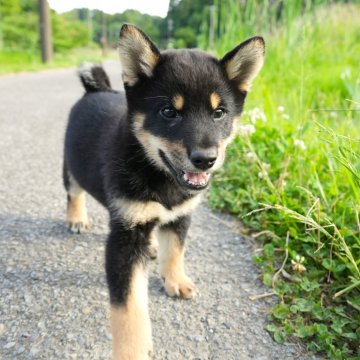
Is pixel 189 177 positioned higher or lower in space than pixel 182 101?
lower

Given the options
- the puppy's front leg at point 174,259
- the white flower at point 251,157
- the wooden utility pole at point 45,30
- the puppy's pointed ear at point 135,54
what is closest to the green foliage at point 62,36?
the wooden utility pole at point 45,30

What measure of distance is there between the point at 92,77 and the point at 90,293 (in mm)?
1774

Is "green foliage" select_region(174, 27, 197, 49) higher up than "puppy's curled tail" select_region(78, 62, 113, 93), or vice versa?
"puppy's curled tail" select_region(78, 62, 113, 93)

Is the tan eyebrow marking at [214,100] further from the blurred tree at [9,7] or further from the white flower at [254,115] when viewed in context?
the blurred tree at [9,7]

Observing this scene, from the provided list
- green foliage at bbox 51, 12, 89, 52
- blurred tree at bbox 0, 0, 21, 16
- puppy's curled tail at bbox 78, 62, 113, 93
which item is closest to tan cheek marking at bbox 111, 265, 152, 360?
puppy's curled tail at bbox 78, 62, 113, 93

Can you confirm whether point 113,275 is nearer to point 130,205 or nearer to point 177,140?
point 130,205

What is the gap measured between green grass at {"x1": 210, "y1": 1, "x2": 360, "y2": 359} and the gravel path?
150 mm

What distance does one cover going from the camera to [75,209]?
3.15 metres

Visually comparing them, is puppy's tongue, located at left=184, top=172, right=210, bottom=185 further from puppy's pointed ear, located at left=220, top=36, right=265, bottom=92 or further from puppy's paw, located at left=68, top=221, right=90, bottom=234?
puppy's paw, located at left=68, top=221, right=90, bottom=234

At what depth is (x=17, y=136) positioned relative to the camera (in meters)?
5.46

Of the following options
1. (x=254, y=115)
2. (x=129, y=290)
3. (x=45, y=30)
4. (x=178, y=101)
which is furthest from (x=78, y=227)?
(x=45, y=30)

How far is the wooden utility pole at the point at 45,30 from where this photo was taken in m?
15.9

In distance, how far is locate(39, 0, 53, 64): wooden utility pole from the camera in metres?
15.9

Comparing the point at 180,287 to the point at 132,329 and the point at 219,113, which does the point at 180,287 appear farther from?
the point at 219,113
